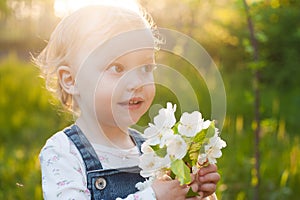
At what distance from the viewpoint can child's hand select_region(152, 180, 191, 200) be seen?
5.83 feet

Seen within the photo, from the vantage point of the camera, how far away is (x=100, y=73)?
1.99 metres

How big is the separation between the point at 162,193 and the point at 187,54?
5.19m

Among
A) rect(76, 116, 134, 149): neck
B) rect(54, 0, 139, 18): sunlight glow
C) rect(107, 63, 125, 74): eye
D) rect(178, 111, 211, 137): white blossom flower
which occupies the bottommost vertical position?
rect(178, 111, 211, 137): white blossom flower

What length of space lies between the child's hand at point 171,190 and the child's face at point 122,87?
0.28m

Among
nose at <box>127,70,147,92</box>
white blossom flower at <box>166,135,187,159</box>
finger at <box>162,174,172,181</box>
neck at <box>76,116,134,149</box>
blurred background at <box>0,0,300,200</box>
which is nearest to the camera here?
white blossom flower at <box>166,135,187,159</box>

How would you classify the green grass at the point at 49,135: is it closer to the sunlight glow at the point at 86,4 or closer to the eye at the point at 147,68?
the sunlight glow at the point at 86,4

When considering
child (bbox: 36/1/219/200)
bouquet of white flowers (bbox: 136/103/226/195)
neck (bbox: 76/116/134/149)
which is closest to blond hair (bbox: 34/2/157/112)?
child (bbox: 36/1/219/200)

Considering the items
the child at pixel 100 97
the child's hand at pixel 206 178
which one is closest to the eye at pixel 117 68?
the child at pixel 100 97

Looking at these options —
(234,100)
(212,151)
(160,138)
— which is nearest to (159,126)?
(160,138)

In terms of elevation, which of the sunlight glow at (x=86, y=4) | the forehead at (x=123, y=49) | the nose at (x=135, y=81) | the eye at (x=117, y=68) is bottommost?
the nose at (x=135, y=81)

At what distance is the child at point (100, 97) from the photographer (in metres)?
1.95

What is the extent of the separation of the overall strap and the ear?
12 cm

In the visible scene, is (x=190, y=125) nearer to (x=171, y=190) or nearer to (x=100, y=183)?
(x=171, y=190)

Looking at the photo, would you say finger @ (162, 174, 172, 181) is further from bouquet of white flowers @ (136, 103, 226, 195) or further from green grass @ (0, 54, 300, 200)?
green grass @ (0, 54, 300, 200)
